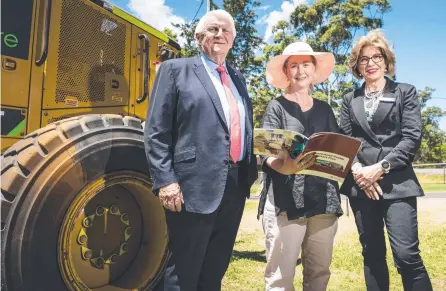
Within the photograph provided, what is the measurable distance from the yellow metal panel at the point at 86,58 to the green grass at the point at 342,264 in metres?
2.33

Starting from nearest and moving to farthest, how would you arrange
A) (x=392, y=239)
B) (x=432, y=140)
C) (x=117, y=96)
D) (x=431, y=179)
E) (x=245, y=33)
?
(x=392, y=239) → (x=117, y=96) → (x=245, y=33) → (x=431, y=179) → (x=432, y=140)

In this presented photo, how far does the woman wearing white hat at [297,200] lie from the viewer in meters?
2.78

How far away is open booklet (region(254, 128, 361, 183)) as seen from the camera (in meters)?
2.41

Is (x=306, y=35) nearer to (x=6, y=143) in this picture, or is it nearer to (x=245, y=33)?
(x=245, y=33)

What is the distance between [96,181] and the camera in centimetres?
269

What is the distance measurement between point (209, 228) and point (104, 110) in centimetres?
162

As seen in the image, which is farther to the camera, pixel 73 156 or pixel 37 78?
pixel 37 78

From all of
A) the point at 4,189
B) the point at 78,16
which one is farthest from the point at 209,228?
the point at 78,16

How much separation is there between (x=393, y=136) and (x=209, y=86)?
4.56ft

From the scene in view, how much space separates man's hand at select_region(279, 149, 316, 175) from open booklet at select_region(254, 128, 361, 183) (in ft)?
0.10

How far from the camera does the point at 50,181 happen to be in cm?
244

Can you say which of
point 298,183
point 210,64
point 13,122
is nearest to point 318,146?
point 298,183

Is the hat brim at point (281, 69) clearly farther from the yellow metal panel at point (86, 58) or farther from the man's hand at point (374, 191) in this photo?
the yellow metal panel at point (86, 58)

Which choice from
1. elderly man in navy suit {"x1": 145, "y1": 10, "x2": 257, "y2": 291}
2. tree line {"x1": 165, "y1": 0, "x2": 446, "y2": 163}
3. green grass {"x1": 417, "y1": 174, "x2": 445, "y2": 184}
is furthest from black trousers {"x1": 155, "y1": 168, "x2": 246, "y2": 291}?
green grass {"x1": 417, "y1": 174, "x2": 445, "y2": 184}
